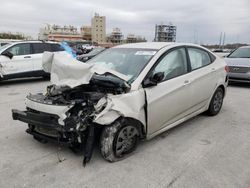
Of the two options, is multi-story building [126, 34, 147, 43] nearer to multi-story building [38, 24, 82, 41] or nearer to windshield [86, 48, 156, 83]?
multi-story building [38, 24, 82, 41]

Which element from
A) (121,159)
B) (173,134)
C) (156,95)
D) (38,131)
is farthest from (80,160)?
(173,134)

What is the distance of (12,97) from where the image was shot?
23.1ft

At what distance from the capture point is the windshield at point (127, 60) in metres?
3.69

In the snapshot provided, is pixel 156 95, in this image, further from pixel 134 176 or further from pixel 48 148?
pixel 48 148

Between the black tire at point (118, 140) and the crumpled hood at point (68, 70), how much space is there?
67 cm

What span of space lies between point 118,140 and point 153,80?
992 millimetres

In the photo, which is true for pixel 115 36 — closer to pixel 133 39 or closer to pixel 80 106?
pixel 133 39

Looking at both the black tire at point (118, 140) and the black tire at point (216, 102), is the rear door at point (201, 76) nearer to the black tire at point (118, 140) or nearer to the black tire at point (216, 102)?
the black tire at point (216, 102)

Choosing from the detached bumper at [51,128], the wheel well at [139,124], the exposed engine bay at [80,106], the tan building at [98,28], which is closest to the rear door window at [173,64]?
the exposed engine bay at [80,106]

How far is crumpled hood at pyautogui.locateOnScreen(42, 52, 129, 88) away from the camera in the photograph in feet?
10.8

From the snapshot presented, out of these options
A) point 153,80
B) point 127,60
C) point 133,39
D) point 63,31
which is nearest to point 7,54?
point 127,60

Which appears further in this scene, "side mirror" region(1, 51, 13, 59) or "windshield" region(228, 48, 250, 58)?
"windshield" region(228, 48, 250, 58)

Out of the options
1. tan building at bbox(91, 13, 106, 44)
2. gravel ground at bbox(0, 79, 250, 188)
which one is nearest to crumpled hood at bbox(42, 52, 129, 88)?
gravel ground at bbox(0, 79, 250, 188)

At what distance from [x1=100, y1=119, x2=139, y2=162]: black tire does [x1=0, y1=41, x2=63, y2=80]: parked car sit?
712cm
